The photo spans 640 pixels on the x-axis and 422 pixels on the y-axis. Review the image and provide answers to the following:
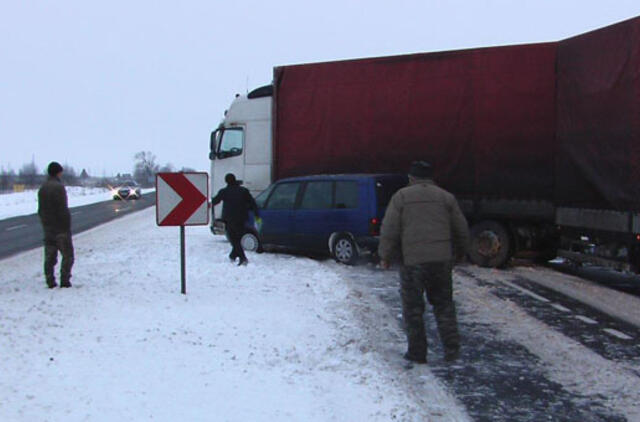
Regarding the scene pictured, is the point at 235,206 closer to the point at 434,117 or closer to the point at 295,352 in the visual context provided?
the point at 434,117

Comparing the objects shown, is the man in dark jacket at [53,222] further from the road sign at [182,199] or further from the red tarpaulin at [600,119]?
the red tarpaulin at [600,119]

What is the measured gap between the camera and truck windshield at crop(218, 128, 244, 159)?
15109 mm

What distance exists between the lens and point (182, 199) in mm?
8336

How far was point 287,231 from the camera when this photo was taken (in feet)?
43.5

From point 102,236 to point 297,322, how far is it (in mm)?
13623

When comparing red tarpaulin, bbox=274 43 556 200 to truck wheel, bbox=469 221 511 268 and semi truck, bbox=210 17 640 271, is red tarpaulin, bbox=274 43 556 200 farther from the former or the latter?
truck wheel, bbox=469 221 511 268

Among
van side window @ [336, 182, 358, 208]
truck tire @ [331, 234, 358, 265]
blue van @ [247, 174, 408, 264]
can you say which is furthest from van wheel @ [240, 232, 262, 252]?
van side window @ [336, 182, 358, 208]

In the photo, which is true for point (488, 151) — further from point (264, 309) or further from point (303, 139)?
point (264, 309)

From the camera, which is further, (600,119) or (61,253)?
(600,119)

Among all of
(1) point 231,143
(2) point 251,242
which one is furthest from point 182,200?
(1) point 231,143

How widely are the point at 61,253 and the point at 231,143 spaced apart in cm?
686

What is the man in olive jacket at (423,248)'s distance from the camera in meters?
5.68

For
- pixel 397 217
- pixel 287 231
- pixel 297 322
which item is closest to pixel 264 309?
pixel 297 322

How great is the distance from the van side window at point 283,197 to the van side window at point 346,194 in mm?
1020
